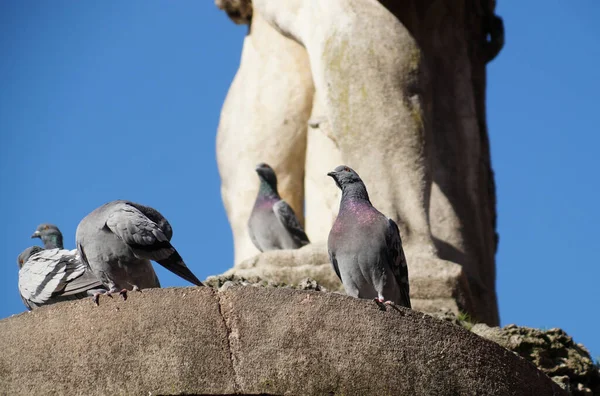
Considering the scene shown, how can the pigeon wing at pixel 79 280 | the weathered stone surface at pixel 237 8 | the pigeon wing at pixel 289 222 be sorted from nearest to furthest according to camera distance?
the pigeon wing at pixel 79 280
the pigeon wing at pixel 289 222
the weathered stone surface at pixel 237 8

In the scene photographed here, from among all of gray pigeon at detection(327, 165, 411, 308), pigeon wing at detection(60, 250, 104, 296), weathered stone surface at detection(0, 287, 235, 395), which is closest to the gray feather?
pigeon wing at detection(60, 250, 104, 296)

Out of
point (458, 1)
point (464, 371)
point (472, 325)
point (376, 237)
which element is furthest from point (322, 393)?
point (458, 1)

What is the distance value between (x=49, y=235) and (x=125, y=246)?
2.75 m

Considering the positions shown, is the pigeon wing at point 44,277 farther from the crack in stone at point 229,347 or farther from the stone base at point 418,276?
the stone base at point 418,276

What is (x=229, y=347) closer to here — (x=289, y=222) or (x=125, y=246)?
(x=125, y=246)

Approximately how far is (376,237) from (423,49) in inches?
194

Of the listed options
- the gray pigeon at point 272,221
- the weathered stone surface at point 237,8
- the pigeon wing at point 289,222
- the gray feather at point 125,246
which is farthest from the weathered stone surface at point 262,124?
the gray feather at point 125,246

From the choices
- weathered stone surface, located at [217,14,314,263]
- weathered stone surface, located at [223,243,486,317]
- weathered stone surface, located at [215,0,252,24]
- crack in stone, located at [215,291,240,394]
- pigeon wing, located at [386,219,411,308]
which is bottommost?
crack in stone, located at [215,291,240,394]

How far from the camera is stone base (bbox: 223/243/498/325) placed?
12539mm

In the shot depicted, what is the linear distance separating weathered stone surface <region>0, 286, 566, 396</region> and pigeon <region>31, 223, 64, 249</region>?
11.4 ft

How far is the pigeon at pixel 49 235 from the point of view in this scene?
1237cm

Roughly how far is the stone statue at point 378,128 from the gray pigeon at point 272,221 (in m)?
0.22

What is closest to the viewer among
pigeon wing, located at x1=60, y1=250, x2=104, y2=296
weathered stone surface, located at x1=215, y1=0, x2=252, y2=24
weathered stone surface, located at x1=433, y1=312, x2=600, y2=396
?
pigeon wing, located at x1=60, y1=250, x2=104, y2=296

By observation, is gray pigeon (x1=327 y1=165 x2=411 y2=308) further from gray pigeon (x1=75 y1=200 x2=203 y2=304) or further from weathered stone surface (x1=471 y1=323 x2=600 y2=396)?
weathered stone surface (x1=471 y1=323 x2=600 y2=396)
